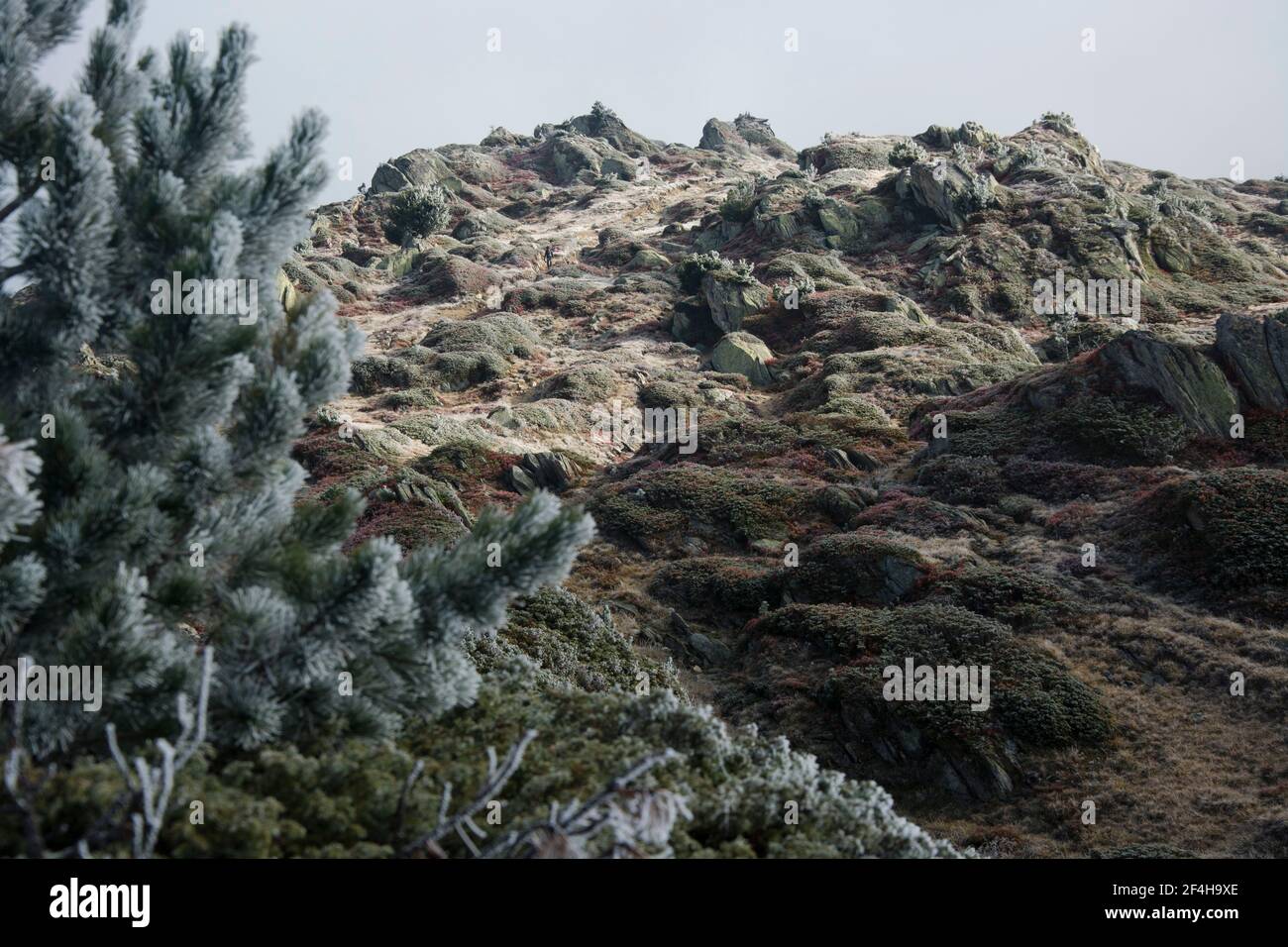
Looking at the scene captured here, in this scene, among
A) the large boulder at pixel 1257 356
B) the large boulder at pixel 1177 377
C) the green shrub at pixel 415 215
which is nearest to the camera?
the large boulder at pixel 1257 356

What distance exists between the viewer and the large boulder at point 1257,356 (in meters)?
23.8

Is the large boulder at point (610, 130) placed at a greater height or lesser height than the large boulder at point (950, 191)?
greater

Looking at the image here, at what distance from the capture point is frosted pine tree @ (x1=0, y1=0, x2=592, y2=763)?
4910 mm

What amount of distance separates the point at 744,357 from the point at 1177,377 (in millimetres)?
20792

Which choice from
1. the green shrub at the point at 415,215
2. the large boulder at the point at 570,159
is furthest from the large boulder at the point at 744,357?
the large boulder at the point at 570,159

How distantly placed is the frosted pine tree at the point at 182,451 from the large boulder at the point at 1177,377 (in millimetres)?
24679

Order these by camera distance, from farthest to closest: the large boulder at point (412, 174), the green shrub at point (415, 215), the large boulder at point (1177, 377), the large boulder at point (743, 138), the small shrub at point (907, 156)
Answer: the large boulder at point (743, 138) < the large boulder at point (412, 174) < the green shrub at point (415, 215) < the small shrub at point (907, 156) < the large boulder at point (1177, 377)

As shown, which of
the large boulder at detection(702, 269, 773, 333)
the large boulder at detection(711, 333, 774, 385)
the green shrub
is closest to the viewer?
the large boulder at detection(711, 333, 774, 385)

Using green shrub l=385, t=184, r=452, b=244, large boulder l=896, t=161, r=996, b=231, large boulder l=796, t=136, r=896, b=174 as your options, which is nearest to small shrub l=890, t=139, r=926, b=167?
large boulder l=896, t=161, r=996, b=231

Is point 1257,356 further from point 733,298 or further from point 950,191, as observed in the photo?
point 950,191

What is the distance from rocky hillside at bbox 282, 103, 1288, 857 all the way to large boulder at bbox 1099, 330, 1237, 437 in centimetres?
9

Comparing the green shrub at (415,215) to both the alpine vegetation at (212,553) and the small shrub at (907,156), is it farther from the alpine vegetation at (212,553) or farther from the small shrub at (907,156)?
the alpine vegetation at (212,553)

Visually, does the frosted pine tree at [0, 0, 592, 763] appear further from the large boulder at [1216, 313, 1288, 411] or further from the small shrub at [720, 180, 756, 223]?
the small shrub at [720, 180, 756, 223]

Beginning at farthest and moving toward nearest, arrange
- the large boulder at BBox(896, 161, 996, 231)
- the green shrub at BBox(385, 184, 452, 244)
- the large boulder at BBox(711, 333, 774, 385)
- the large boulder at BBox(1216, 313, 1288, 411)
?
the green shrub at BBox(385, 184, 452, 244) → the large boulder at BBox(896, 161, 996, 231) → the large boulder at BBox(711, 333, 774, 385) → the large boulder at BBox(1216, 313, 1288, 411)
